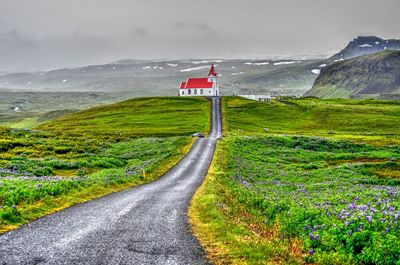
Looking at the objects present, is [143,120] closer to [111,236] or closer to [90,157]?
[90,157]

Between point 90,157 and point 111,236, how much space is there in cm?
4231

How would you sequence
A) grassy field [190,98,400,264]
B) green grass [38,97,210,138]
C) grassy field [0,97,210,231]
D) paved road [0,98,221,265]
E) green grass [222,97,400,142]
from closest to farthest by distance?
grassy field [190,98,400,264]
paved road [0,98,221,265]
grassy field [0,97,210,231]
green grass [38,97,210,138]
green grass [222,97,400,142]

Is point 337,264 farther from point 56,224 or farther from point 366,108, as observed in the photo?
point 366,108

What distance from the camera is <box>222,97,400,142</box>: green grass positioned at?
113200 millimetres

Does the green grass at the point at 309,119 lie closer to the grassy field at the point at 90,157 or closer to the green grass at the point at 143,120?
the green grass at the point at 143,120

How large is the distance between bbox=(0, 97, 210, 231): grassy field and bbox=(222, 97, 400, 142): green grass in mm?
12619

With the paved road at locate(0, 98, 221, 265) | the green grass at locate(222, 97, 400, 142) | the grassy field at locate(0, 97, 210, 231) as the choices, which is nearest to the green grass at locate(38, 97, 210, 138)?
the grassy field at locate(0, 97, 210, 231)

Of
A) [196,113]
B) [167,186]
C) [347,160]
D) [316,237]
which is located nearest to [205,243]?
[316,237]

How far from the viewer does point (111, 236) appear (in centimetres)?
1530

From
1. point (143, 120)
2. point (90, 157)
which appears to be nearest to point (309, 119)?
point (143, 120)

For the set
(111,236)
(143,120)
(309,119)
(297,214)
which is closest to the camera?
(297,214)

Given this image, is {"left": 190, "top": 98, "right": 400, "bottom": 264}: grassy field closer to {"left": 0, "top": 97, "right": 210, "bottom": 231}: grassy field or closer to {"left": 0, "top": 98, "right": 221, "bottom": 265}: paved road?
{"left": 0, "top": 98, "right": 221, "bottom": 265}: paved road

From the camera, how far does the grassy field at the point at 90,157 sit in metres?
22.2

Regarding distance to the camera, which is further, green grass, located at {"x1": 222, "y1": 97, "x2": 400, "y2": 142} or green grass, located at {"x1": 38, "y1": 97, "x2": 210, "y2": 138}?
green grass, located at {"x1": 222, "y1": 97, "x2": 400, "y2": 142}
